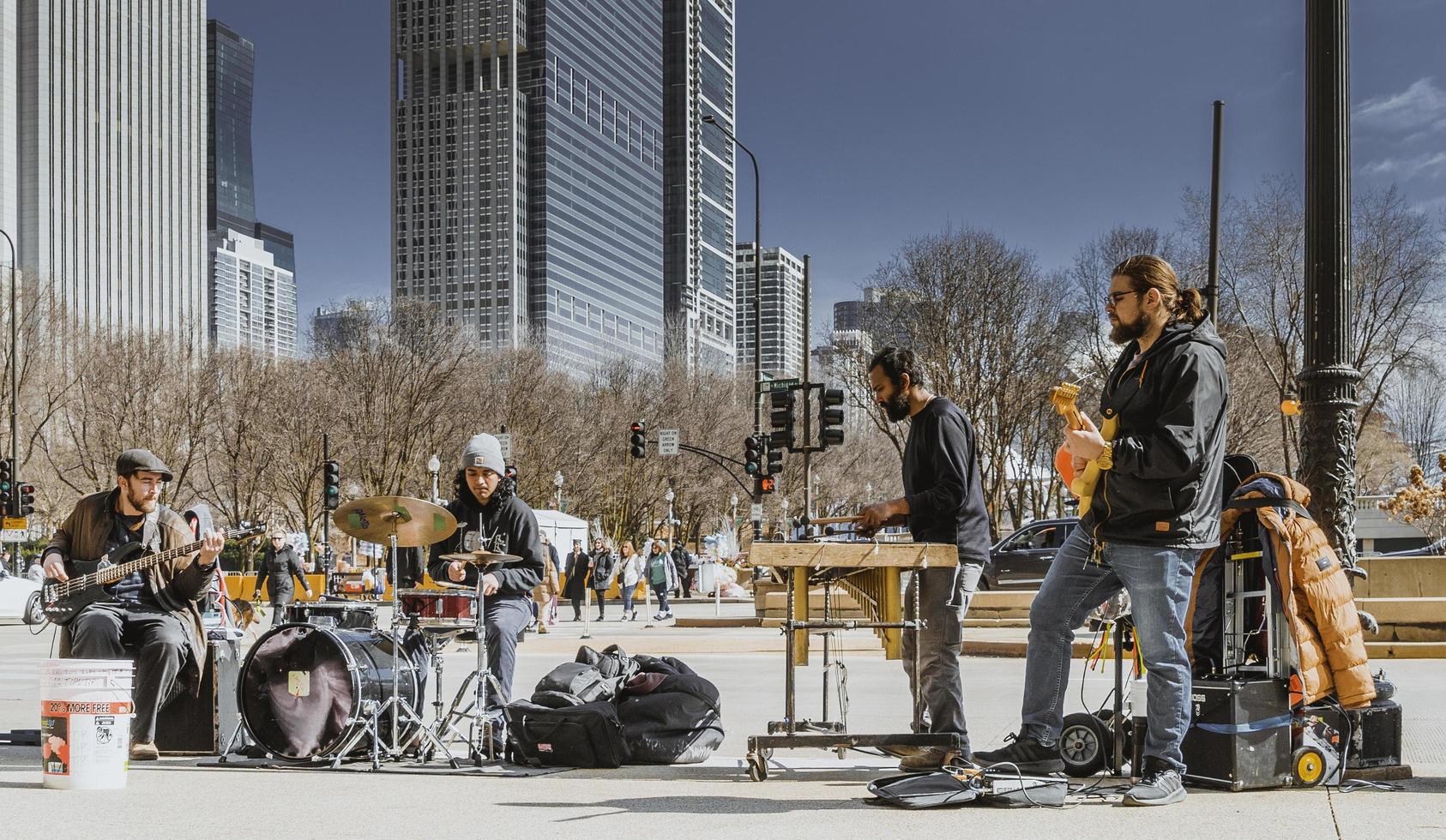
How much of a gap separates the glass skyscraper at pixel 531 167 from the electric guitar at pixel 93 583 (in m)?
158

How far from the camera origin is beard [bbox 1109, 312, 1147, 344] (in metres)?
5.71

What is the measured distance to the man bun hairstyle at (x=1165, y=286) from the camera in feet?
18.7

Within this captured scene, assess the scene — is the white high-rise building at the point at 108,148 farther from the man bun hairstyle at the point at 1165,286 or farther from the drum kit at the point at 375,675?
the man bun hairstyle at the point at 1165,286

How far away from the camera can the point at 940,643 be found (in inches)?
257

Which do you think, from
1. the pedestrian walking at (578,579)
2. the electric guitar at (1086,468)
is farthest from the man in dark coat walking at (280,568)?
the electric guitar at (1086,468)

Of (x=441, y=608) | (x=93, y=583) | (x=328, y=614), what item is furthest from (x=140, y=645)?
(x=441, y=608)

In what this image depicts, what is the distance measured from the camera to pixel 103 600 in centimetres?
755

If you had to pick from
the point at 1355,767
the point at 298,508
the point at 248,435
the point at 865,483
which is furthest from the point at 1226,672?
the point at 865,483

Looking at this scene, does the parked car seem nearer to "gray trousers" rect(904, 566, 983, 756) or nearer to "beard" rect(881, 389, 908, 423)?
"beard" rect(881, 389, 908, 423)

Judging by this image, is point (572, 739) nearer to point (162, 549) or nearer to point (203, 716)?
point (203, 716)

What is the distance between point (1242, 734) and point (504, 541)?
4106mm

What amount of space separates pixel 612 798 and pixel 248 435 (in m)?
44.8

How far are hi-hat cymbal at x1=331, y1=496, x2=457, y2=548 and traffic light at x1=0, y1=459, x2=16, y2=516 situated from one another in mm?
32577

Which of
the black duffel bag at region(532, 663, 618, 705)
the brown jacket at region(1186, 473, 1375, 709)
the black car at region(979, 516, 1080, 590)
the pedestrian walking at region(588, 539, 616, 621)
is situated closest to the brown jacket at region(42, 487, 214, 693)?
the black duffel bag at region(532, 663, 618, 705)
